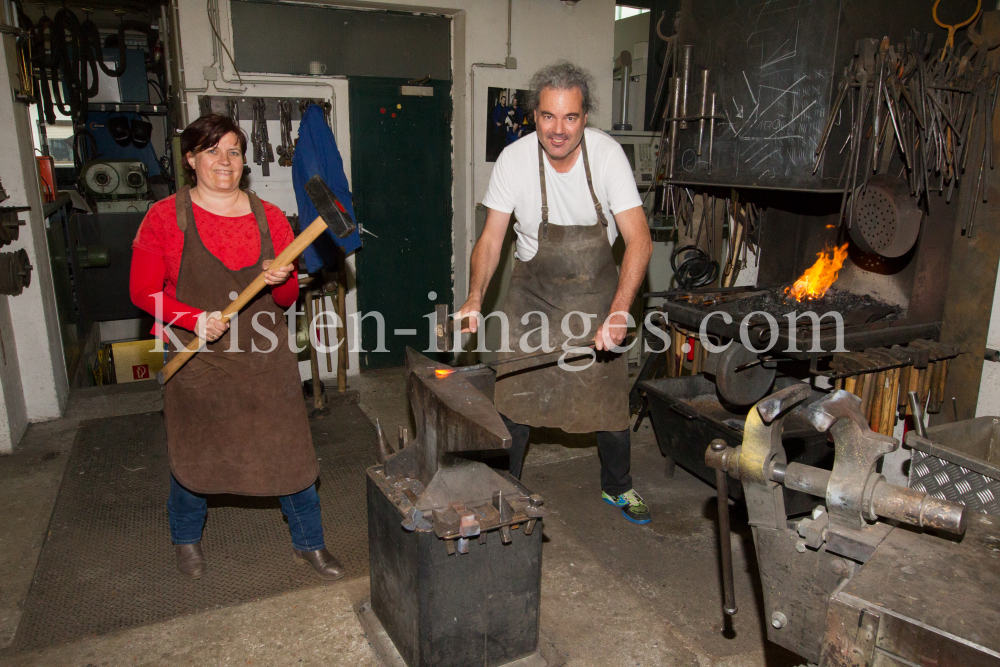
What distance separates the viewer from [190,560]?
8.50 feet

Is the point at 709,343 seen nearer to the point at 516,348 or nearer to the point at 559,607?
the point at 516,348

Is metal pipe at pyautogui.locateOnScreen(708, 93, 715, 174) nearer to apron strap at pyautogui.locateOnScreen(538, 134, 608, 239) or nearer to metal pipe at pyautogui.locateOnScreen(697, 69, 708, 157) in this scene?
metal pipe at pyautogui.locateOnScreen(697, 69, 708, 157)

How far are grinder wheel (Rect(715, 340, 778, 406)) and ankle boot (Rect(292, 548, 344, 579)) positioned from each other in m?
1.61

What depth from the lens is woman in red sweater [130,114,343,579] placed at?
2.20 m

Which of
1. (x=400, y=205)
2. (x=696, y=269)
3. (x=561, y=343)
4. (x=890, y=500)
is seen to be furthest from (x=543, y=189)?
(x=400, y=205)

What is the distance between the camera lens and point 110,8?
6109 millimetres

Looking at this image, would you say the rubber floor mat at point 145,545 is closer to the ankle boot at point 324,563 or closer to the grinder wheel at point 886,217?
the ankle boot at point 324,563

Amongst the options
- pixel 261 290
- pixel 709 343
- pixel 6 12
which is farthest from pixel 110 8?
pixel 709 343

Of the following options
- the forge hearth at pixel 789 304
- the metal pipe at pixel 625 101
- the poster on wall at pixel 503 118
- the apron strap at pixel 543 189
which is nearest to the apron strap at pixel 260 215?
the apron strap at pixel 543 189

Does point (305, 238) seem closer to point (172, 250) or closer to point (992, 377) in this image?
point (172, 250)

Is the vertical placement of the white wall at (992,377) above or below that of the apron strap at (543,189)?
below

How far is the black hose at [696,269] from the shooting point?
12.1ft

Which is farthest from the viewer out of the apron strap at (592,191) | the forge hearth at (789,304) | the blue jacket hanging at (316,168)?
→ the blue jacket hanging at (316,168)

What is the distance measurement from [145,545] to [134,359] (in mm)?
2668
